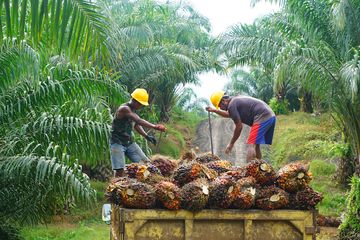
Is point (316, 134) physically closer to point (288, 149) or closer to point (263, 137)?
point (288, 149)

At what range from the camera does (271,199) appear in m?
5.02

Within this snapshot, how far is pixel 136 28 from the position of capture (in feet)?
57.1

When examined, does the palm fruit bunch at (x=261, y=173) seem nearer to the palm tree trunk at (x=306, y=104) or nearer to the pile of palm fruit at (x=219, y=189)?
the pile of palm fruit at (x=219, y=189)

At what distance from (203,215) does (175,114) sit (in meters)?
26.2

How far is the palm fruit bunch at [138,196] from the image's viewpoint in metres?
4.82

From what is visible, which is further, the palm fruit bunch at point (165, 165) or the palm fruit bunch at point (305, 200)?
the palm fruit bunch at point (165, 165)

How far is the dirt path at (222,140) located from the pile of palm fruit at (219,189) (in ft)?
42.4

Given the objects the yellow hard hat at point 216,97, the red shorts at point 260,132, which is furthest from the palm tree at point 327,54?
the yellow hard hat at point 216,97


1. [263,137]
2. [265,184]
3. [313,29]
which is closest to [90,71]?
[263,137]

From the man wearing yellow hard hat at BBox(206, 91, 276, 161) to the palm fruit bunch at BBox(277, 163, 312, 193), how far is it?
2785 mm

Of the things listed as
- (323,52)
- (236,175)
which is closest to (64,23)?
(236,175)

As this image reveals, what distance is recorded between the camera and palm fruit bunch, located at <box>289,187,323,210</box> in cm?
501

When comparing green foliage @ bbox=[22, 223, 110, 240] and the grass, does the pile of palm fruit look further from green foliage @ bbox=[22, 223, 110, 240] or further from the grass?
the grass

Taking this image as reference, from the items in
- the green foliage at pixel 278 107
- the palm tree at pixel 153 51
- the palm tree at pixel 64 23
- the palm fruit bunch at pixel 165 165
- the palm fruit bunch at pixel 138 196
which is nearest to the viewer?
the palm tree at pixel 64 23
